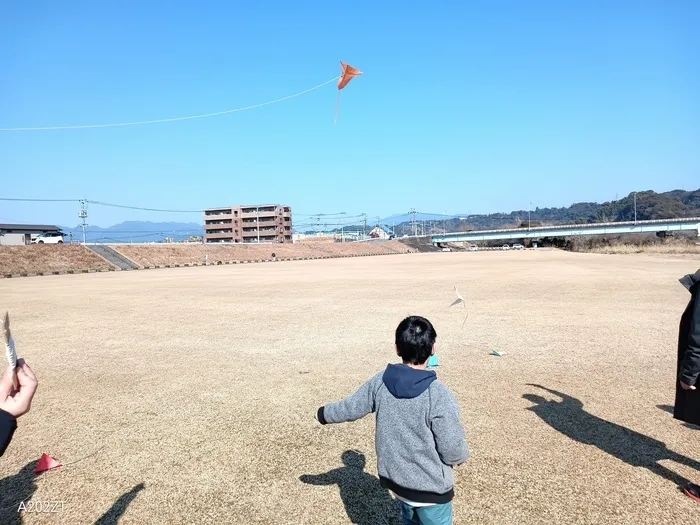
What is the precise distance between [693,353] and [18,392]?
13.6 ft

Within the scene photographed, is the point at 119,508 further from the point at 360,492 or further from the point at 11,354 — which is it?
the point at 11,354

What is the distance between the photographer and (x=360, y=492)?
3.71 metres

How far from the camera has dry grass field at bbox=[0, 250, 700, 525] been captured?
11.7 feet

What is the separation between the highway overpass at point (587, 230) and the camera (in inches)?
3317

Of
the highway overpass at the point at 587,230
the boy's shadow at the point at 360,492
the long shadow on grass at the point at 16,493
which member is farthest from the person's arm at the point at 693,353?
the highway overpass at the point at 587,230

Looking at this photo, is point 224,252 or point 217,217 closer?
point 224,252

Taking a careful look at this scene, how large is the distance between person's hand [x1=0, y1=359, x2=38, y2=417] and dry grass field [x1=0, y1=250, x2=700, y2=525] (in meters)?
2.02

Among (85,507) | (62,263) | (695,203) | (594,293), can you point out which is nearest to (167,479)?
(85,507)

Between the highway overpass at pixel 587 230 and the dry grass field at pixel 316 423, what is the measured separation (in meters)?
77.7

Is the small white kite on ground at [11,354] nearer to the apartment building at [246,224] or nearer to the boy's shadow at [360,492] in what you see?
the boy's shadow at [360,492]

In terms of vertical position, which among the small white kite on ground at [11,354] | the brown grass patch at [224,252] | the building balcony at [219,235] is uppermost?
the building balcony at [219,235]

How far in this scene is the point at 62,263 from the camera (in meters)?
41.8

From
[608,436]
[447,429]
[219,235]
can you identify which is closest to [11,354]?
[447,429]

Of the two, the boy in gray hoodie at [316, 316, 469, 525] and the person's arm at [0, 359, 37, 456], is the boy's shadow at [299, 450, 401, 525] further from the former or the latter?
the person's arm at [0, 359, 37, 456]
